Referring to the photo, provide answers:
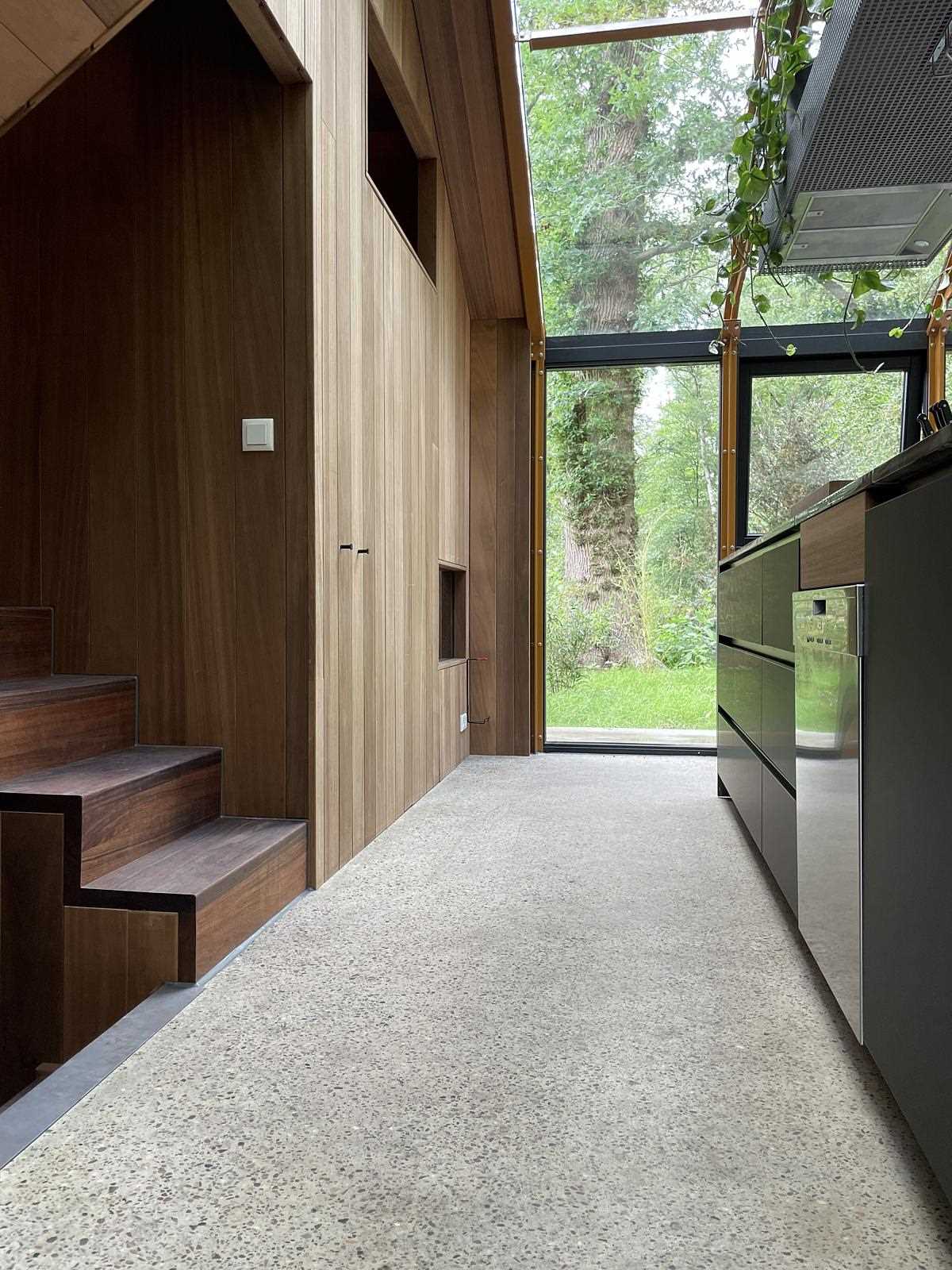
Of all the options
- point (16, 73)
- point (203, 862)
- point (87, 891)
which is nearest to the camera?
point (16, 73)

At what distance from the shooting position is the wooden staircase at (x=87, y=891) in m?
1.68

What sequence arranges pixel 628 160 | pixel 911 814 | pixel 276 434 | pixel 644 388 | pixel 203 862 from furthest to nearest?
pixel 644 388, pixel 628 160, pixel 276 434, pixel 203 862, pixel 911 814

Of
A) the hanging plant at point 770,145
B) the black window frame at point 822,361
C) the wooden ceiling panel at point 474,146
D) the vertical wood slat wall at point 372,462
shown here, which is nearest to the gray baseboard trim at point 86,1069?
the vertical wood slat wall at point 372,462

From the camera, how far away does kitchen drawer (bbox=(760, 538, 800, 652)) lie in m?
1.88

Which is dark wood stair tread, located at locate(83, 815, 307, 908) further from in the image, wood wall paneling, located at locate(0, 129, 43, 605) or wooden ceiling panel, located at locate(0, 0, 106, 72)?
wooden ceiling panel, located at locate(0, 0, 106, 72)

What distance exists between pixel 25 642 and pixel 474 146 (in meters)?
2.74

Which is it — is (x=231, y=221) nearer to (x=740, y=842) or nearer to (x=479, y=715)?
(x=740, y=842)

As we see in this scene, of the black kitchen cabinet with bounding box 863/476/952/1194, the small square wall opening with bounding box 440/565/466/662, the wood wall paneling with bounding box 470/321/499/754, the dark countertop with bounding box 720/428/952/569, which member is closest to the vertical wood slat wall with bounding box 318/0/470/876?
the small square wall opening with bounding box 440/565/466/662

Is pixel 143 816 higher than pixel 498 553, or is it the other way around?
pixel 498 553

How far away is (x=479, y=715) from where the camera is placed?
4574 mm

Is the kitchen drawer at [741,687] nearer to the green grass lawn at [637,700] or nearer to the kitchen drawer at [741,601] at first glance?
the kitchen drawer at [741,601]

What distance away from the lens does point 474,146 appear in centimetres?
376

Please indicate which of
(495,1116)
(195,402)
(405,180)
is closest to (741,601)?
(195,402)

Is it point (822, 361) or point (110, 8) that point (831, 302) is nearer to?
point (822, 361)
